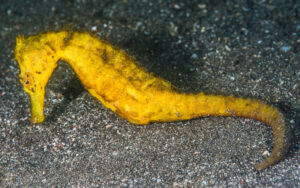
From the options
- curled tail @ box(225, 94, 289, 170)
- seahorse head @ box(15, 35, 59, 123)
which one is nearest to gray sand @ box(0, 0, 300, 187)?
curled tail @ box(225, 94, 289, 170)

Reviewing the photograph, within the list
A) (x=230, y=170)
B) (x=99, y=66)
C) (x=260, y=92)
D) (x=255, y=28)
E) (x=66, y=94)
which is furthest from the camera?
(x=255, y=28)

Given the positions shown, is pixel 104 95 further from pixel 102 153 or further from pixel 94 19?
pixel 94 19

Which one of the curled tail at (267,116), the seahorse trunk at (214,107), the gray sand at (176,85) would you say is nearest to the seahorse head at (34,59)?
the gray sand at (176,85)

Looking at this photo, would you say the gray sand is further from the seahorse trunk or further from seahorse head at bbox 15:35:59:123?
seahorse head at bbox 15:35:59:123

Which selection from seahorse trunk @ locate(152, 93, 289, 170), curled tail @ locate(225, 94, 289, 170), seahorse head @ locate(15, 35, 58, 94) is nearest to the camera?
curled tail @ locate(225, 94, 289, 170)

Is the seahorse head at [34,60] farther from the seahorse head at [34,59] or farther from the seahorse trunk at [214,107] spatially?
the seahorse trunk at [214,107]

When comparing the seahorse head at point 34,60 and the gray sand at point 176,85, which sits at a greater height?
the seahorse head at point 34,60

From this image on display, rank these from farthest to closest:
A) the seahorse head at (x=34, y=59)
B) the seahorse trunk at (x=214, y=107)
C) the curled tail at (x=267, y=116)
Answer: the seahorse trunk at (x=214, y=107) → the seahorse head at (x=34, y=59) → the curled tail at (x=267, y=116)

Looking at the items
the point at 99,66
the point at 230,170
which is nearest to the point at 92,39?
the point at 99,66
